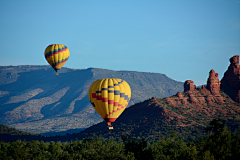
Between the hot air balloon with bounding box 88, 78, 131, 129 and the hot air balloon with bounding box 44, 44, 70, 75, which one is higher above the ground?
the hot air balloon with bounding box 44, 44, 70, 75


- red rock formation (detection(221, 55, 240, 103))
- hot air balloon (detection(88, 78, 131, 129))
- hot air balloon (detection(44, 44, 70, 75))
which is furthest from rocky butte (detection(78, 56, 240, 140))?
hot air balloon (detection(88, 78, 131, 129))

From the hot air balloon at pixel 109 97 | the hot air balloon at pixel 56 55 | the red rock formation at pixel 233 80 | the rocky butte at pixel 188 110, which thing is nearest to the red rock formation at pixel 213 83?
the rocky butte at pixel 188 110

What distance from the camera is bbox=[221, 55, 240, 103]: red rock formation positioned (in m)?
171

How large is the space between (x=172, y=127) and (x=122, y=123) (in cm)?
2628

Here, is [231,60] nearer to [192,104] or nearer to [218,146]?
[192,104]

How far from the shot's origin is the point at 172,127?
146 m

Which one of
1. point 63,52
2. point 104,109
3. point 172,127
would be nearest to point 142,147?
point 104,109

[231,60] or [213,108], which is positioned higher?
[231,60]

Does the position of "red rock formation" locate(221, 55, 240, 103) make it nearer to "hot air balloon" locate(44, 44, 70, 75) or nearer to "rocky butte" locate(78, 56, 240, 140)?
"rocky butte" locate(78, 56, 240, 140)

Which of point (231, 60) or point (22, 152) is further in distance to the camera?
point (231, 60)

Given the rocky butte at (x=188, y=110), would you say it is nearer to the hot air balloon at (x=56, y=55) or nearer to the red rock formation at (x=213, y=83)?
the red rock formation at (x=213, y=83)

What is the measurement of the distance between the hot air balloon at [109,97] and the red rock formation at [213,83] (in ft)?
329

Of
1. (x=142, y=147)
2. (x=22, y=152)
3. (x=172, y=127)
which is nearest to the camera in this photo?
(x=142, y=147)

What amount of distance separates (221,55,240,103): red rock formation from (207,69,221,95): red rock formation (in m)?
6.32
